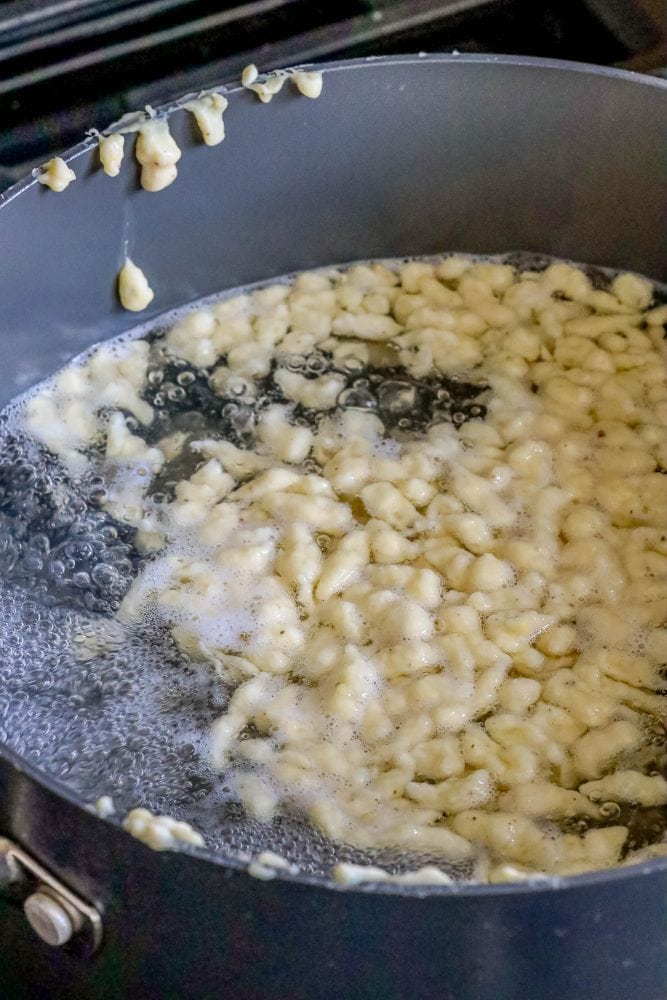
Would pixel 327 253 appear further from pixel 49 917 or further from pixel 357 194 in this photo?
pixel 49 917

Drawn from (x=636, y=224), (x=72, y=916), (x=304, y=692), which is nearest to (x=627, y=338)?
(x=636, y=224)

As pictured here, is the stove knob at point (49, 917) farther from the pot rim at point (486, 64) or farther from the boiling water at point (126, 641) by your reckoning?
the pot rim at point (486, 64)

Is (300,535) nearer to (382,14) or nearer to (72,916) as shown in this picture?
(72,916)

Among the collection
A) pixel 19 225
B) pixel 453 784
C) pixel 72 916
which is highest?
pixel 19 225

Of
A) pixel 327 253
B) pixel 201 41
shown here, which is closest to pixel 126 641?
pixel 327 253

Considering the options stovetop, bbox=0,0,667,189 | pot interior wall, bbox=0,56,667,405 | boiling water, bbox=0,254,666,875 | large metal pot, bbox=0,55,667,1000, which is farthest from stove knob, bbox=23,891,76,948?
stovetop, bbox=0,0,667,189

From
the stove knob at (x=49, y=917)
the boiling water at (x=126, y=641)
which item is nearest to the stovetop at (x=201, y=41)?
the boiling water at (x=126, y=641)
